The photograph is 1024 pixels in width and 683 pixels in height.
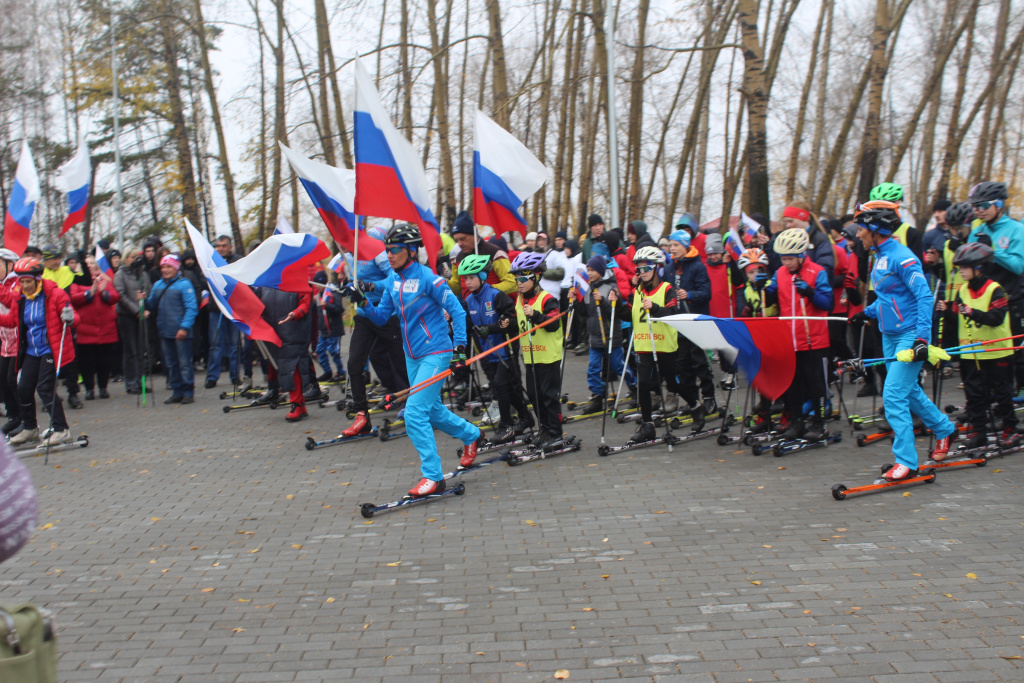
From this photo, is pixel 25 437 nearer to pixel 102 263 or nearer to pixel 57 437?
pixel 57 437

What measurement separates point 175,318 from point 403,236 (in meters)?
7.33

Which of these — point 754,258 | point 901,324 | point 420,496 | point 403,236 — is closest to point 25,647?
point 420,496

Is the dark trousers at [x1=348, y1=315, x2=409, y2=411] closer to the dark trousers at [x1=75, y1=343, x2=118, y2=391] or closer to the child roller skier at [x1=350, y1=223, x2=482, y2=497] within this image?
the child roller skier at [x1=350, y1=223, x2=482, y2=497]

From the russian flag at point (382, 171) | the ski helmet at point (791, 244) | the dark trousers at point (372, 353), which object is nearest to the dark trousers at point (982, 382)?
the ski helmet at point (791, 244)

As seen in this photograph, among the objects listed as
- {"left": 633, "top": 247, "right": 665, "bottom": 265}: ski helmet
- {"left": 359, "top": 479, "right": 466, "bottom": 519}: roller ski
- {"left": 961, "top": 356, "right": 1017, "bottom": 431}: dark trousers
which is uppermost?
{"left": 633, "top": 247, "right": 665, "bottom": 265}: ski helmet

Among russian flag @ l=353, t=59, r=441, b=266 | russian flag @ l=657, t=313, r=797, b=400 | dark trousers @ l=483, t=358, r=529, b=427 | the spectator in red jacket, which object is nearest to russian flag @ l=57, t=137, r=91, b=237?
the spectator in red jacket

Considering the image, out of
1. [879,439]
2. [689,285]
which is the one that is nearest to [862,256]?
[689,285]

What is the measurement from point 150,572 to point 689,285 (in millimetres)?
7093

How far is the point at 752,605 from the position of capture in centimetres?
472

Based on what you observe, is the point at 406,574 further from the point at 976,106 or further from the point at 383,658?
the point at 976,106

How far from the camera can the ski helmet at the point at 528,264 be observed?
343 inches

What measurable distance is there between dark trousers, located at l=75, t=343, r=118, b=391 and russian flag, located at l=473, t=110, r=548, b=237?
28.3 ft

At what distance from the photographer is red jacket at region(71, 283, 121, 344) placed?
13953 mm

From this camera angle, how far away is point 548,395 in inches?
356
